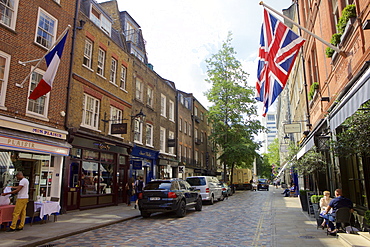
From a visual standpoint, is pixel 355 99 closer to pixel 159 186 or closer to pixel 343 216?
pixel 343 216

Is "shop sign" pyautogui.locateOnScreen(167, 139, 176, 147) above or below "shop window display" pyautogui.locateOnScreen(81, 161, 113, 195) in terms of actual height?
above

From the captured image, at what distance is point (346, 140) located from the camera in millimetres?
6457

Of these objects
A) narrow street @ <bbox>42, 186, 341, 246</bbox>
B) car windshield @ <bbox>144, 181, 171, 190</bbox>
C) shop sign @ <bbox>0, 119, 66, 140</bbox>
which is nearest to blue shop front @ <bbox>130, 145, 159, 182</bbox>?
car windshield @ <bbox>144, 181, 171, 190</bbox>

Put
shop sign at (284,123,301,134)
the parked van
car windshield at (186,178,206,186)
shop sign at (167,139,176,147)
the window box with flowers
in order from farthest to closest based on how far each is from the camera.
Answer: shop sign at (167,139,176,147) < car windshield at (186,178,206,186) < the parked van < shop sign at (284,123,301,134) < the window box with flowers

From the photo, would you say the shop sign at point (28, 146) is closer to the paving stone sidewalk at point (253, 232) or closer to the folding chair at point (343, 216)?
the paving stone sidewalk at point (253, 232)

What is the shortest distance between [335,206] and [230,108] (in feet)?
95.4

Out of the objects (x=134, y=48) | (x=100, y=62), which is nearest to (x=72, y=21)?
(x=100, y=62)

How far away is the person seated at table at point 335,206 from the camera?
802 cm

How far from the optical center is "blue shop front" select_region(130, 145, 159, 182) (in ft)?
66.8

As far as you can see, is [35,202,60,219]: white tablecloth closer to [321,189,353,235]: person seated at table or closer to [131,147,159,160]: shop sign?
[131,147,159,160]: shop sign

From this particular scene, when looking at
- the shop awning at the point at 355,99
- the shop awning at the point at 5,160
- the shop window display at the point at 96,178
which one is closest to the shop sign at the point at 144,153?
the shop window display at the point at 96,178

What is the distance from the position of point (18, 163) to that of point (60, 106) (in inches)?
131

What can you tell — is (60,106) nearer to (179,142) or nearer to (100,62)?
(100,62)

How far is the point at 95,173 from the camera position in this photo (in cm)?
1620
